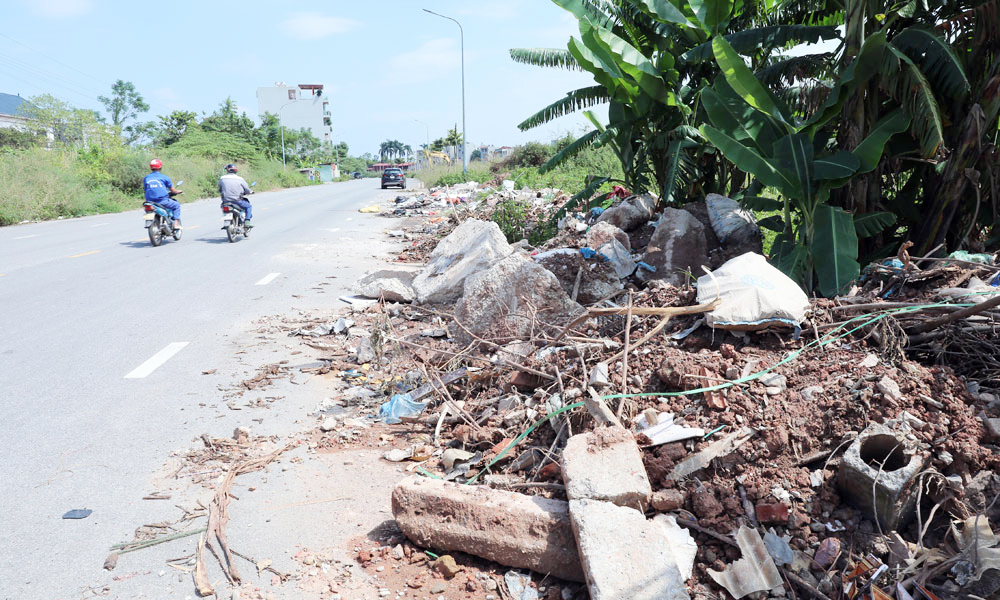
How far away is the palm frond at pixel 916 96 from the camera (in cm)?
548

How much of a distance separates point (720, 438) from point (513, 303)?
2.59 meters

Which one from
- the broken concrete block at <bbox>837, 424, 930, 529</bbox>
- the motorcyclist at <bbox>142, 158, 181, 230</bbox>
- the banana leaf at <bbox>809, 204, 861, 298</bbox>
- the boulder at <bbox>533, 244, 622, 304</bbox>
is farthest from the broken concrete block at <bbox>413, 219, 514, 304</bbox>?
the motorcyclist at <bbox>142, 158, 181, 230</bbox>

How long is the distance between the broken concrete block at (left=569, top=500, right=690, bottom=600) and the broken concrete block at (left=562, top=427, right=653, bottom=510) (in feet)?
0.32

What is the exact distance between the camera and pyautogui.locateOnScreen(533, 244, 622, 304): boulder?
652cm

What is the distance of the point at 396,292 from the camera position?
7.96m

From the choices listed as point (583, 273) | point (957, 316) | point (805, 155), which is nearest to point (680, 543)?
point (957, 316)

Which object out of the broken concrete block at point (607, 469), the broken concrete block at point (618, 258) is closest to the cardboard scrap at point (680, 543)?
the broken concrete block at point (607, 469)

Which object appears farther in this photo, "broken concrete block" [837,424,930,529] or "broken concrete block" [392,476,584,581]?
"broken concrete block" [392,476,584,581]

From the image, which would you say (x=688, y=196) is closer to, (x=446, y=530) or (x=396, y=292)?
(x=396, y=292)

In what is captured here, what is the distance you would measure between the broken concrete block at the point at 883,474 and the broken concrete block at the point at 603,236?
184 inches

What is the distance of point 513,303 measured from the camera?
5.64 metres

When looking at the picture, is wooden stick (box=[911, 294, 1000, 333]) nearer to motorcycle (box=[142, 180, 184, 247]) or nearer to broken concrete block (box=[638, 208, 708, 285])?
broken concrete block (box=[638, 208, 708, 285])

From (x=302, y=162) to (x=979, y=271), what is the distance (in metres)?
82.5

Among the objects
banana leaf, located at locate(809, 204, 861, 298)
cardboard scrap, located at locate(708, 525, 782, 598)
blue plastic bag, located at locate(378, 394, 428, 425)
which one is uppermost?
banana leaf, located at locate(809, 204, 861, 298)
